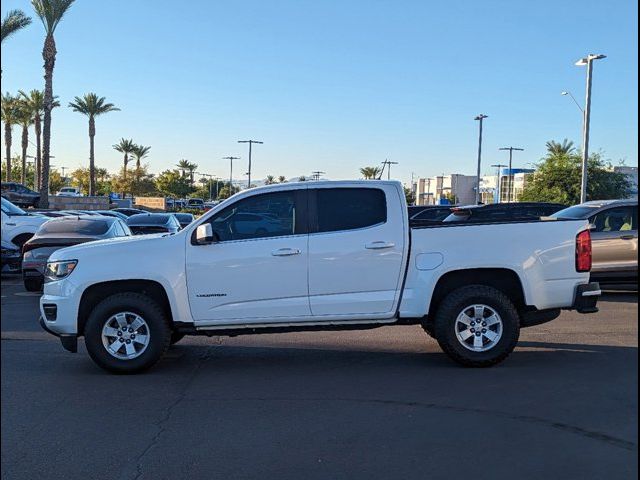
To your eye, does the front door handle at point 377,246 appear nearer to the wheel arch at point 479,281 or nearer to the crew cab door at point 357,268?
the crew cab door at point 357,268

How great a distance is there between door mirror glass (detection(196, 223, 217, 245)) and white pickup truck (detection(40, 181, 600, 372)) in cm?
1

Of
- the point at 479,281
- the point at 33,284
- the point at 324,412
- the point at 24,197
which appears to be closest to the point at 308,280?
the point at 324,412

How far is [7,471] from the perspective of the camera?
14.0 feet

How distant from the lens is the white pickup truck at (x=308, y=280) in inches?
265

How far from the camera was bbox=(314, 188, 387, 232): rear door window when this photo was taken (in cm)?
695

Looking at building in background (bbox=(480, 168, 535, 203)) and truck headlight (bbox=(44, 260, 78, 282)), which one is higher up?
building in background (bbox=(480, 168, 535, 203))

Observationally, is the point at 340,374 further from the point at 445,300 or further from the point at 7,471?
the point at 7,471

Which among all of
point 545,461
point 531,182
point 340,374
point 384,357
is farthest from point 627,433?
point 531,182

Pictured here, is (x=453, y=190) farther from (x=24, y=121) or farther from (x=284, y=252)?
(x=284, y=252)

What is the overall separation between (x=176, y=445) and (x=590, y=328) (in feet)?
21.2

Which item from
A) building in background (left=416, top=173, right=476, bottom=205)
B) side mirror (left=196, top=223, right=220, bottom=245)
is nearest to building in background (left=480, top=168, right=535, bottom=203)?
building in background (left=416, top=173, right=476, bottom=205)

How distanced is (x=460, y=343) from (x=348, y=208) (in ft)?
6.09

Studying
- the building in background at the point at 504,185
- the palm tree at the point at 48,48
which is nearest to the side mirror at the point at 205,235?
the palm tree at the point at 48,48

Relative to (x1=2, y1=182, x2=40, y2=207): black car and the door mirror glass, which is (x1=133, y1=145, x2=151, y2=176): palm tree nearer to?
(x1=2, y1=182, x2=40, y2=207): black car
